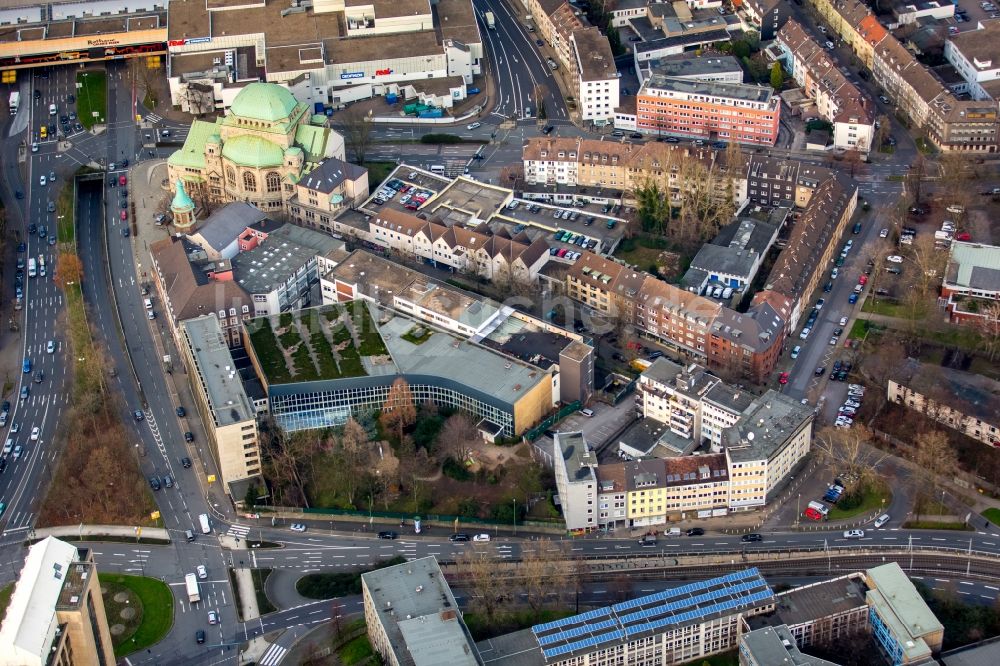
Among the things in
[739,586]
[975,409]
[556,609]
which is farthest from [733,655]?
[975,409]

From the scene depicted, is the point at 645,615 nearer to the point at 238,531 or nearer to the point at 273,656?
the point at 273,656

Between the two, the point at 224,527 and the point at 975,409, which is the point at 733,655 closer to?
the point at 975,409

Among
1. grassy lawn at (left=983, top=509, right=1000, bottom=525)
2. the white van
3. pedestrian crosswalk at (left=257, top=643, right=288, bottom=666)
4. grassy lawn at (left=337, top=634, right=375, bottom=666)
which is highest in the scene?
grassy lawn at (left=983, top=509, right=1000, bottom=525)

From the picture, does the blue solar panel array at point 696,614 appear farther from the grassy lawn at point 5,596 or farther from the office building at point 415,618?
the grassy lawn at point 5,596

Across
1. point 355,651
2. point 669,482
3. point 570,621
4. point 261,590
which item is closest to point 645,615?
point 570,621

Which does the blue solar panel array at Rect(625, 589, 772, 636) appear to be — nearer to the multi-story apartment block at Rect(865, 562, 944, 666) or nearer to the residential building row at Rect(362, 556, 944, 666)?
the residential building row at Rect(362, 556, 944, 666)

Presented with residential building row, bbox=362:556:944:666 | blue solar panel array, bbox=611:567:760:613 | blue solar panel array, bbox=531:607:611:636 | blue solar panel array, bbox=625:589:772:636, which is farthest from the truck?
blue solar panel array, bbox=625:589:772:636
